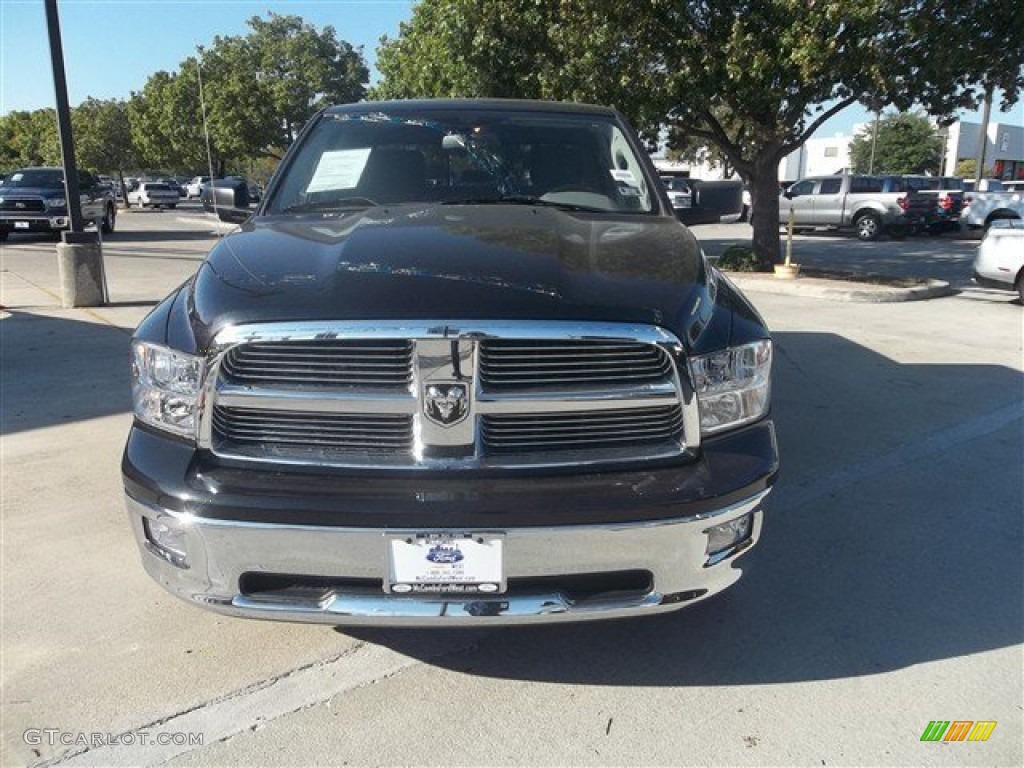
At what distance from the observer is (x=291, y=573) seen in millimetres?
2365

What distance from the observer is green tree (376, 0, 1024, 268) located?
36.6 feet

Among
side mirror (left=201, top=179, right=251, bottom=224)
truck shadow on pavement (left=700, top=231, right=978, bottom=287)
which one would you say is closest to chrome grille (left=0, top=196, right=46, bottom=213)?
truck shadow on pavement (left=700, top=231, right=978, bottom=287)

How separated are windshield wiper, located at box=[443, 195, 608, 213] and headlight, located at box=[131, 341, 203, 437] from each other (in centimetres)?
155

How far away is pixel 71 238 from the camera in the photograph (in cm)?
995

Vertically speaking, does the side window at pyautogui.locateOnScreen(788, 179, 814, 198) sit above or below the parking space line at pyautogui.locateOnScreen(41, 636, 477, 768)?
above

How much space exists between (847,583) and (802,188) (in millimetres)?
24640

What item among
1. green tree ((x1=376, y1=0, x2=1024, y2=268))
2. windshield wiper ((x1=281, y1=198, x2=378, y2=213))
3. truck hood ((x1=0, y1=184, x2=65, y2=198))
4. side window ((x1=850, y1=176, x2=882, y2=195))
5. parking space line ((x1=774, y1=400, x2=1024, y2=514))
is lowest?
parking space line ((x1=774, y1=400, x2=1024, y2=514))

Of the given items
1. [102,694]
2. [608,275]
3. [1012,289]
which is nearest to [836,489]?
[608,275]

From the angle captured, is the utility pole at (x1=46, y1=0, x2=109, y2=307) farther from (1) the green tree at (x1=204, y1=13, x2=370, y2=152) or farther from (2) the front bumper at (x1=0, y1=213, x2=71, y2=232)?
(1) the green tree at (x1=204, y1=13, x2=370, y2=152)

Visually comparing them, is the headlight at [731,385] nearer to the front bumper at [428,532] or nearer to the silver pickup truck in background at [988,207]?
the front bumper at [428,532]

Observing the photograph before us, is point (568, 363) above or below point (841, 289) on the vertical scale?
above

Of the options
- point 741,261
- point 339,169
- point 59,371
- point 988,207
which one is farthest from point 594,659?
point 988,207

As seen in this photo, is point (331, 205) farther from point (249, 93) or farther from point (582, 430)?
point (249, 93)

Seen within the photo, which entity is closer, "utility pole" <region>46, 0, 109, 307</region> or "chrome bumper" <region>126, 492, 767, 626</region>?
"chrome bumper" <region>126, 492, 767, 626</region>
